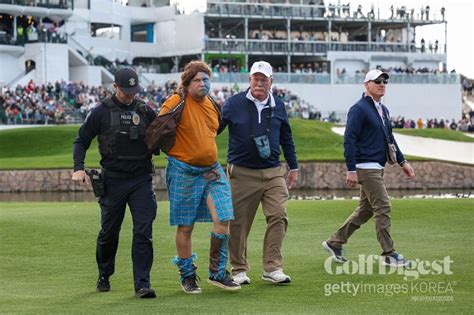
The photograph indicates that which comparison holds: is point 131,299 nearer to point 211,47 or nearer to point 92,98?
point 92,98

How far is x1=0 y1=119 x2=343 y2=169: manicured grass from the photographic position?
46.1 m

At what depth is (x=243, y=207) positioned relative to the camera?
13211 mm

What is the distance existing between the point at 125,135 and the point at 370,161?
336 cm

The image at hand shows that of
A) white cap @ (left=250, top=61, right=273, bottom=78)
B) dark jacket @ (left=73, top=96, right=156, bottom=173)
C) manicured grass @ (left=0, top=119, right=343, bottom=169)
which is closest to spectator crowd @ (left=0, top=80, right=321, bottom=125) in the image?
manicured grass @ (left=0, top=119, right=343, bottom=169)

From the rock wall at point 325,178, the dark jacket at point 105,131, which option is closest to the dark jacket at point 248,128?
the dark jacket at point 105,131

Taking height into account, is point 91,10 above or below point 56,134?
above

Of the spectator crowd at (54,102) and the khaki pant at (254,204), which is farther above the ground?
the khaki pant at (254,204)

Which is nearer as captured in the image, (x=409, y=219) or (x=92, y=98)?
(x=409, y=219)

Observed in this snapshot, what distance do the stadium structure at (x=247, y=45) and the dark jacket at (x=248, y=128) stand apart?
6436 cm

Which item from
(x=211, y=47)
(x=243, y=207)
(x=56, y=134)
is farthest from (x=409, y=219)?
(x=211, y=47)

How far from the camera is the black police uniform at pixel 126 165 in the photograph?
40.0 ft

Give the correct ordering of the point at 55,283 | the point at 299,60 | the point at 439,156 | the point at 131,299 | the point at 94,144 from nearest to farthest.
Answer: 1. the point at 131,299
2. the point at 55,283
3. the point at 439,156
4. the point at 94,144
5. the point at 299,60

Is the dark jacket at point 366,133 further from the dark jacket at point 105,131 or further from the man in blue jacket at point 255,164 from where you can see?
the dark jacket at point 105,131

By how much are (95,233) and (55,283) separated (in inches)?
203
